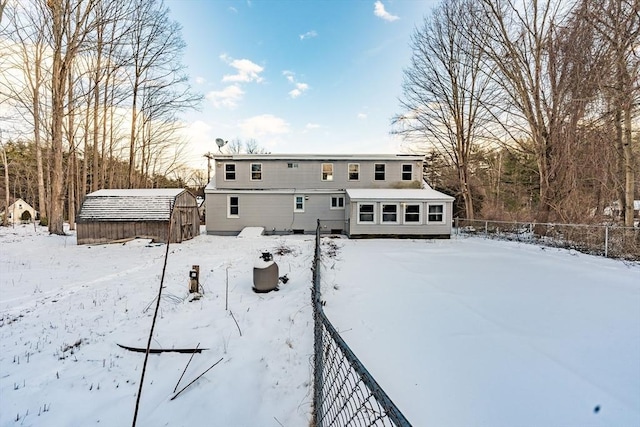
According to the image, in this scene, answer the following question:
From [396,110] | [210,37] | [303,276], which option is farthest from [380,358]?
[396,110]

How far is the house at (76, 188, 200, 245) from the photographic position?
42.5 feet

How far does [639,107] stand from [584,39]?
2825mm

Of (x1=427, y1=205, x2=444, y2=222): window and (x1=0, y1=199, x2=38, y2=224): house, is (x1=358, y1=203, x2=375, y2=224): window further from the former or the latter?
(x1=0, y1=199, x2=38, y2=224): house

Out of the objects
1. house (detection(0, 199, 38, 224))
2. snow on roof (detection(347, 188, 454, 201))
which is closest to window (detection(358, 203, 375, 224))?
snow on roof (detection(347, 188, 454, 201))

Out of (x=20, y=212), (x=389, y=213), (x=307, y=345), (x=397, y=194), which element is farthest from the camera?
(x=20, y=212)

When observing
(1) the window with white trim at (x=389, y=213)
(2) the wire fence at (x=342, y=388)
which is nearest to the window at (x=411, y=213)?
(1) the window with white trim at (x=389, y=213)

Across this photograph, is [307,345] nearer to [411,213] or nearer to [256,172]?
[411,213]

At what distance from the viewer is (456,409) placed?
8.79 feet

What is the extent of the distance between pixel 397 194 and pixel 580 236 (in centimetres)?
801

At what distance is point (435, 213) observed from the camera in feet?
52.4

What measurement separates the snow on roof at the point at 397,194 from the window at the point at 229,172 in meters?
7.35

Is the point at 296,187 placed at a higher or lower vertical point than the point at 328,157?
lower

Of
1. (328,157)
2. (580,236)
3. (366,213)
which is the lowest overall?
(580,236)

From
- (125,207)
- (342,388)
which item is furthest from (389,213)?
(342,388)
